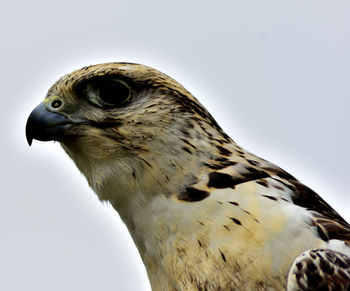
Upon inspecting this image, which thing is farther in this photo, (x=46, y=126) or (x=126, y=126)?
(x=46, y=126)

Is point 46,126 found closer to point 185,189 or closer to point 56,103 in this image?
point 56,103

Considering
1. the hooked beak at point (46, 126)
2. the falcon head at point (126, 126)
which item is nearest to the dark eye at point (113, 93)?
the falcon head at point (126, 126)

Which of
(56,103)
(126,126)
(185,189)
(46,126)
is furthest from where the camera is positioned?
(56,103)

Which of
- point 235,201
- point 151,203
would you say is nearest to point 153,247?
point 151,203

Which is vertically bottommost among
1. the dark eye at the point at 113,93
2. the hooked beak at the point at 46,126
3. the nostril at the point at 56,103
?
the hooked beak at the point at 46,126

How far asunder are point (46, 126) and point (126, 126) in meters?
0.53

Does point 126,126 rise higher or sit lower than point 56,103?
higher

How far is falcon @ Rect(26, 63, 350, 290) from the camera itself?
194 inches

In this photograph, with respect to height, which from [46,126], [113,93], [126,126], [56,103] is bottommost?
[46,126]

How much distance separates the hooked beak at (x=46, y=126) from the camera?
18.5 ft

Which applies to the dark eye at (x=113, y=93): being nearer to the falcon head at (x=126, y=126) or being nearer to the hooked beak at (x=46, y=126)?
the falcon head at (x=126, y=126)

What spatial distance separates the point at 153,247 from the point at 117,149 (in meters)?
0.67

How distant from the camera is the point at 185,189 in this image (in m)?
5.30

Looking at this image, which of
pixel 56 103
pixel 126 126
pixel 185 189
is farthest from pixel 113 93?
pixel 185 189
